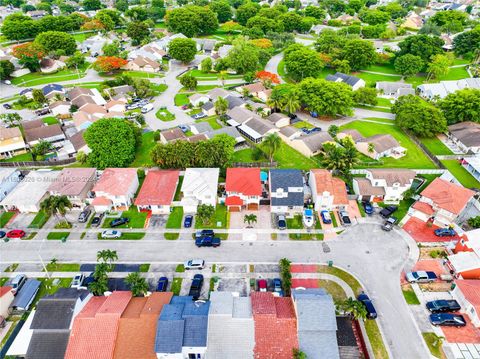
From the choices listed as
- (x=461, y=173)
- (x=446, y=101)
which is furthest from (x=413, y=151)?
(x=446, y=101)

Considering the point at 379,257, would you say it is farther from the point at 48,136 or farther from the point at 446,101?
the point at 48,136

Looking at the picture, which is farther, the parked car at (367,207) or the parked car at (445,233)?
the parked car at (367,207)

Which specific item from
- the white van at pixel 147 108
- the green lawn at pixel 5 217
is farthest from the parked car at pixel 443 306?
the white van at pixel 147 108

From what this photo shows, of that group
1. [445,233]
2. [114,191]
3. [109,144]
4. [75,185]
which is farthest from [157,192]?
[445,233]

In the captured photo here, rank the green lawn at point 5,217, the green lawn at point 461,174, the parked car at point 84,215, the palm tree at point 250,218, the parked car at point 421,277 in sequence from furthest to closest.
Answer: the green lawn at point 461,174, the green lawn at point 5,217, the parked car at point 84,215, the palm tree at point 250,218, the parked car at point 421,277

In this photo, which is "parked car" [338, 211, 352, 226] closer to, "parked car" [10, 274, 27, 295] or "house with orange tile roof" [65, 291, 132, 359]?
"house with orange tile roof" [65, 291, 132, 359]

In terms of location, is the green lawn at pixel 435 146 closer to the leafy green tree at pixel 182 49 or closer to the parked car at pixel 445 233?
the parked car at pixel 445 233

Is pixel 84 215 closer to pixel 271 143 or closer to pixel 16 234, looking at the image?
Result: pixel 16 234
